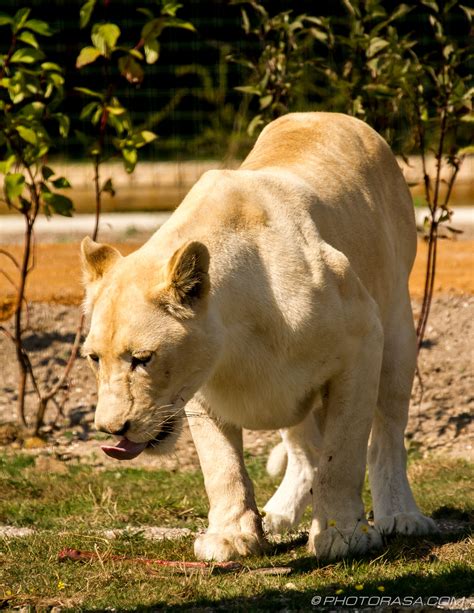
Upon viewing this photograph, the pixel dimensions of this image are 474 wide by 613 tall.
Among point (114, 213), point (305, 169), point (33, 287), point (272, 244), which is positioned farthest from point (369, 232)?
point (114, 213)

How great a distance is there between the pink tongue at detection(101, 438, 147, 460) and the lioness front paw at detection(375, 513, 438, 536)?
52.9 inches

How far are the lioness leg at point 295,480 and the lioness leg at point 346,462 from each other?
2.40 feet

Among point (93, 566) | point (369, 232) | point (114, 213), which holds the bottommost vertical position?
point (114, 213)

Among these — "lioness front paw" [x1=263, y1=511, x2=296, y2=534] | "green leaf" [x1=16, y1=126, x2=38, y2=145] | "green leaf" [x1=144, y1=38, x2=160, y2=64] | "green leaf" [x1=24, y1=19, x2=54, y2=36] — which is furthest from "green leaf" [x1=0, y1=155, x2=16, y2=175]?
"lioness front paw" [x1=263, y1=511, x2=296, y2=534]

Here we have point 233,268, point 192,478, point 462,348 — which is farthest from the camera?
point 462,348

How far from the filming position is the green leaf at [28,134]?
6.77 meters

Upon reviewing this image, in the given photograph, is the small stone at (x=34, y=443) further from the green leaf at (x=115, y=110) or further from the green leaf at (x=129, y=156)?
the green leaf at (x=115, y=110)

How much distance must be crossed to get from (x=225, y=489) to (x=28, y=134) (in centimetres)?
259

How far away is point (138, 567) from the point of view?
4.75 metres

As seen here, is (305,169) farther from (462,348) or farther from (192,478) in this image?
(462,348)

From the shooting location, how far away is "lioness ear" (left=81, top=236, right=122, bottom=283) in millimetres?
4711

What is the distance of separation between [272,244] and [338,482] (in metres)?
0.95

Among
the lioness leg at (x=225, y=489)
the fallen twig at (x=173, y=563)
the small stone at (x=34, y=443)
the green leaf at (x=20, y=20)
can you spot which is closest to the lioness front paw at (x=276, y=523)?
the lioness leg at (x=225, y=489)

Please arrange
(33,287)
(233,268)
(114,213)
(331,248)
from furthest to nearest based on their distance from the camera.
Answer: (114,213) < (33,287) < (331,248) < (233,268)
